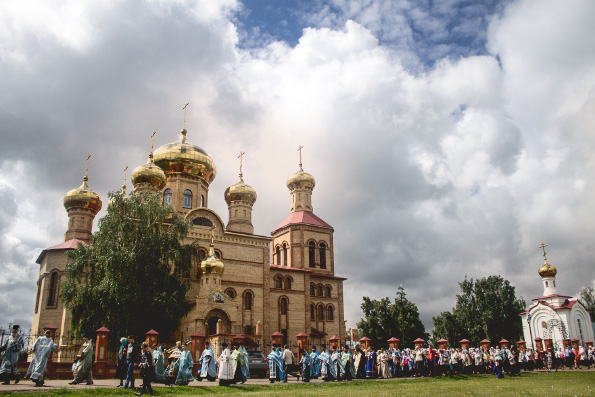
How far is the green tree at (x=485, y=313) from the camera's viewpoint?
44.9m

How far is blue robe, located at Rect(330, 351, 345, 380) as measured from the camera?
1717 cm

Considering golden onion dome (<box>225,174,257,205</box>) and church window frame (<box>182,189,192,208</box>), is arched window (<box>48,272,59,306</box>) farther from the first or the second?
golden onion dome (<box>225,174,257,205</box>)

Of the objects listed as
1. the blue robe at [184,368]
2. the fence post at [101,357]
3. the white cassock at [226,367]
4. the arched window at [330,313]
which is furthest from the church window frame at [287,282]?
the white cassock at [226,367]

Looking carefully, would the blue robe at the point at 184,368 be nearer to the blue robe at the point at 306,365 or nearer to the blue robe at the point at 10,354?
the blue robe at the point at 306,365

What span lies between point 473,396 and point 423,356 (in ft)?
32.3

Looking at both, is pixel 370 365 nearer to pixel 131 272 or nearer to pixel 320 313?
pixel 131 272

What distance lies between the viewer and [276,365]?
52.8 ft

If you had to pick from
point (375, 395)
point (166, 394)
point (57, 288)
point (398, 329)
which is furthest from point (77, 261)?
point (398, 329)

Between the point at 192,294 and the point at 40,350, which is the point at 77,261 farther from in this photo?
the point at 40,350

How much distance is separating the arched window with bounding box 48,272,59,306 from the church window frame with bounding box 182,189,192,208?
8.86m

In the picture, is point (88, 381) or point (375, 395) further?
point (88, 381)

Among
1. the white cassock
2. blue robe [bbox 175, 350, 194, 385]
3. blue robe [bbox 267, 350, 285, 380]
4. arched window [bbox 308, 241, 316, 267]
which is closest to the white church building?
arched window [bbox 308, 241, 316, 267]

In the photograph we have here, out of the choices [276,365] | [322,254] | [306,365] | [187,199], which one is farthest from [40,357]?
[322,254]

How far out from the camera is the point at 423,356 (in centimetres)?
1950
